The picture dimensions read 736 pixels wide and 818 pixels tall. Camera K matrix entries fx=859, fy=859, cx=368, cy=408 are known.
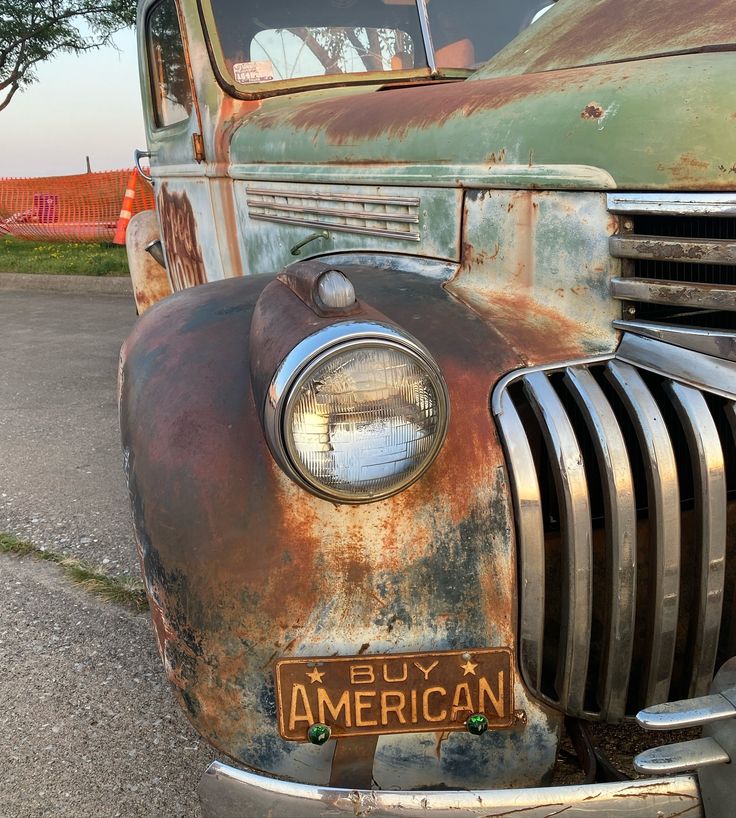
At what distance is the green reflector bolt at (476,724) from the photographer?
54.6 inches

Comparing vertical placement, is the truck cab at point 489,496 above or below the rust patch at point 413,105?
below

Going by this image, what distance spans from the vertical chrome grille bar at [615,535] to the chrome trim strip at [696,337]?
0.53ft

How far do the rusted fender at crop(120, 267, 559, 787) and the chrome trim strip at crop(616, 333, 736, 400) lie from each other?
276 mm

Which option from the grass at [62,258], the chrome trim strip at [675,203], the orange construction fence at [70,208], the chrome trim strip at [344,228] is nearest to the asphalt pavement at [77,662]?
the chrome trim strip at [344,228]

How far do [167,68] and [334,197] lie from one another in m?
1.50

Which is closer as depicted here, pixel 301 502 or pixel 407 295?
pixel 301 502

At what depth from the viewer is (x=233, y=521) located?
1388 mm

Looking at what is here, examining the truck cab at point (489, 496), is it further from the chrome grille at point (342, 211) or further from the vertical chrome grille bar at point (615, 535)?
the chrome grille at point (342, 211)

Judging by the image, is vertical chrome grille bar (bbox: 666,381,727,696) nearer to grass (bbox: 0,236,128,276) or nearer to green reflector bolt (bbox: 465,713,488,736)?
green reflector bolt (bbox: 465,713,488,736)

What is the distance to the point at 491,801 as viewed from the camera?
46.3 inches

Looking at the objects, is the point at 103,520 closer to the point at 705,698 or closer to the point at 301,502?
the point at 301,502

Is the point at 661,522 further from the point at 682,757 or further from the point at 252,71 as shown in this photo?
the point at 252,71

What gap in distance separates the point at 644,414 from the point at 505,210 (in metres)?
0.54

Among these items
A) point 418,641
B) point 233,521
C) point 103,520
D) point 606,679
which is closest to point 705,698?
point 606,679
